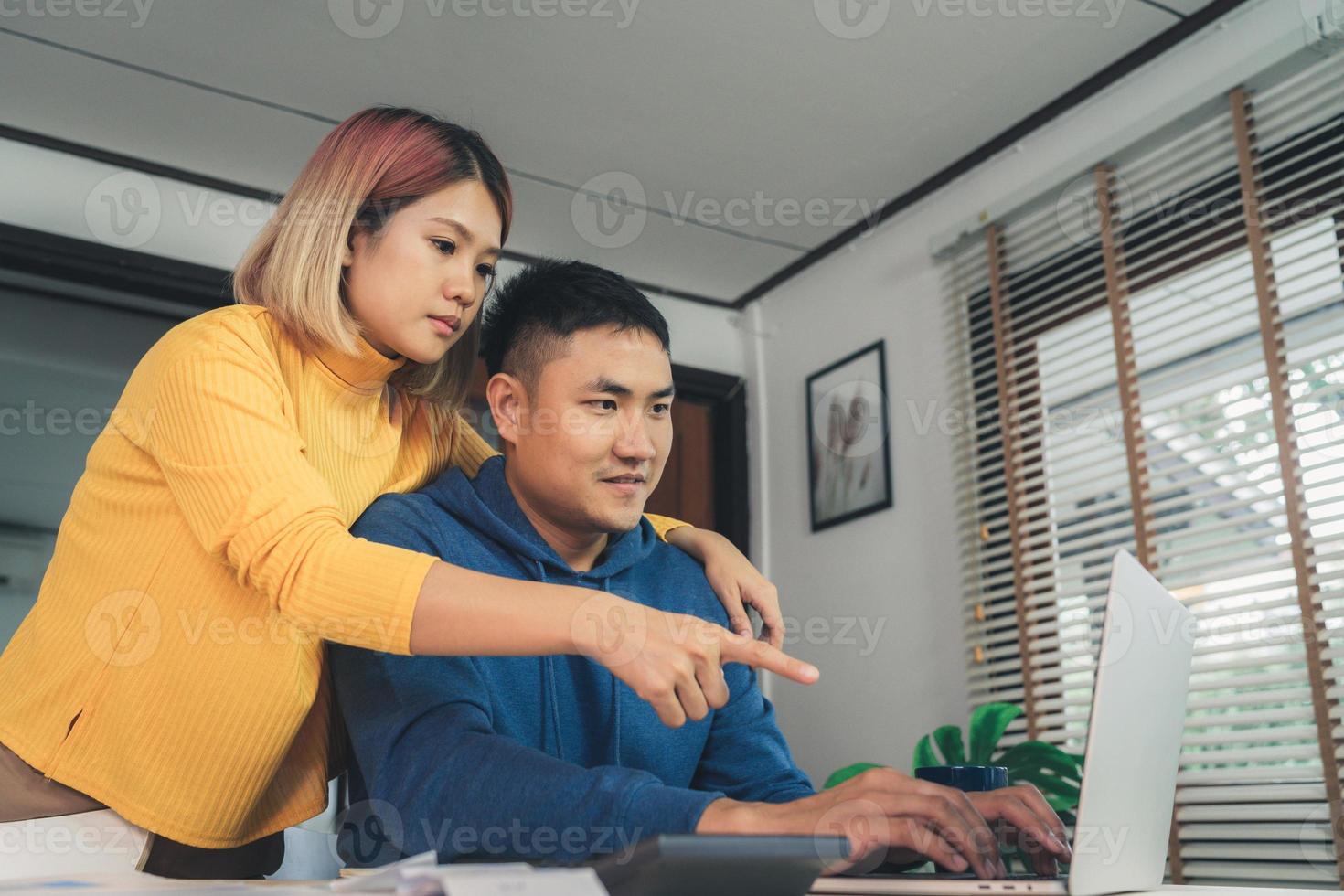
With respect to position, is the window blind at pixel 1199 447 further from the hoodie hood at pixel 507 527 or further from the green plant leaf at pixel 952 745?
the hoodie hood at pixel 507 527

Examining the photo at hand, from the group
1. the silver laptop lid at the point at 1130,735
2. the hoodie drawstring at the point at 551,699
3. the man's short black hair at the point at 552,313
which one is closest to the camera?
the silver laptop lid at the point at 1130,735

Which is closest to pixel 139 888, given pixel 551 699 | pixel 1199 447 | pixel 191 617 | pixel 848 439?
pixel 191 617

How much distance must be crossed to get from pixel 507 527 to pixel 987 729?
1.45 metres

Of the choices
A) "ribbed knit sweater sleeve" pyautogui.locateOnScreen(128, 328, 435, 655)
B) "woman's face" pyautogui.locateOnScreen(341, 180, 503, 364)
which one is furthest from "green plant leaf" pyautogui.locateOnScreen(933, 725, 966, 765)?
"ribbed knit sweater sleeve" pyautogui.locateOnScreen(128, 328, 435, 655)

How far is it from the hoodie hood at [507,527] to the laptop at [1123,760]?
57 centimetres

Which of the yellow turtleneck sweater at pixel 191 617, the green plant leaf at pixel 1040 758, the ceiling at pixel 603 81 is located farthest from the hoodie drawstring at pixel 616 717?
the ceiling at pixel 603 81

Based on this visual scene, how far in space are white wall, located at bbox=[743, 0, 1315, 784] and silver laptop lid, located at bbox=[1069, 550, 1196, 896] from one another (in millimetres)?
1785

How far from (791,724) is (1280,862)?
5.13 ft

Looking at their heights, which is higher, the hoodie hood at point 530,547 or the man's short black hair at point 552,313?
the man's short black hair at point 552,313

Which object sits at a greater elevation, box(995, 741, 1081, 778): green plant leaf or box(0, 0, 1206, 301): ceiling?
box(0, 0, 1206, 301): ceiling

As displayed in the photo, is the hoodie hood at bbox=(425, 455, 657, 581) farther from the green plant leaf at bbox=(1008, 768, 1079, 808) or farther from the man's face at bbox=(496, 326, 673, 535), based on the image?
the green plant leaf at bbox=(1008, 768, 1079, 808)

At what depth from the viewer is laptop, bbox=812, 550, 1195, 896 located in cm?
83

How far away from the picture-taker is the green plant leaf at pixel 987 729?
242 centimetres

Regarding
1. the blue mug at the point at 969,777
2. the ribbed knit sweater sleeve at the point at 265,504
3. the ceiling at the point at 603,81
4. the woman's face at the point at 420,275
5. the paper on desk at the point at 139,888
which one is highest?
the ceiling at the point at 603,81
